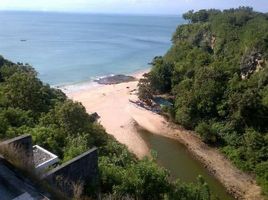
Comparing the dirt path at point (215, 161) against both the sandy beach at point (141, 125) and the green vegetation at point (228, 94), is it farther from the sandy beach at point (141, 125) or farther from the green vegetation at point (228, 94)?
the green vegetation at point (228, 94)

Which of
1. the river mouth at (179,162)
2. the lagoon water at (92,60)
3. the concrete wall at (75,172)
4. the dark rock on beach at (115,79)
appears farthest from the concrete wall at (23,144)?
the dark rock on beach at (115,79)

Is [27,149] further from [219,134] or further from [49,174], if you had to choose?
[219,134]

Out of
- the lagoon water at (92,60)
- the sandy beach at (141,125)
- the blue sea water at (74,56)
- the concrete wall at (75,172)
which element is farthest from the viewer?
the blue sea water at (74,56)

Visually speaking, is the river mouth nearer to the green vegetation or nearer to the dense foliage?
→ the green vegetation

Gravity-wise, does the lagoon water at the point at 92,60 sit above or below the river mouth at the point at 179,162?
below

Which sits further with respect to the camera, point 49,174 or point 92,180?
point 92,180

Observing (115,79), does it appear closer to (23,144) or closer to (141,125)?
(141,125)

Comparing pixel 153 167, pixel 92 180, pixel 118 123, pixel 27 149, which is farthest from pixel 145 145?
pixel 27 149
